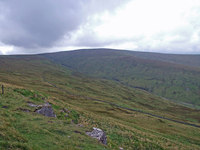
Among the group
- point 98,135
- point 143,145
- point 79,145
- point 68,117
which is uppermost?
point 79,145

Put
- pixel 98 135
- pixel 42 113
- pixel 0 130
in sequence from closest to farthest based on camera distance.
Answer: pixel 0 130
pixel 98 135
pixel 42 113

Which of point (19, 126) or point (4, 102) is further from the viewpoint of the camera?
point (4, 102)

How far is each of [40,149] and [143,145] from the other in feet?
71.1

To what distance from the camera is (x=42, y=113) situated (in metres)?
25.5

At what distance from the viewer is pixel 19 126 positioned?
666 inches

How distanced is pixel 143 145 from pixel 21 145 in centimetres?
2325

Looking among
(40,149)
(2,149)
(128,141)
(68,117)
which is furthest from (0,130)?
(128,141)

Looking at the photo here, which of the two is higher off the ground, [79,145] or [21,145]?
[21,145]

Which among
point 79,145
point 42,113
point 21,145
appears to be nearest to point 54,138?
point 79,145

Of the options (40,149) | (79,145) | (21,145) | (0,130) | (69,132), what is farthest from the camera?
(69,132)

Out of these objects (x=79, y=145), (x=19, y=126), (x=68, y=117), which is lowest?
(x=68, y=117)

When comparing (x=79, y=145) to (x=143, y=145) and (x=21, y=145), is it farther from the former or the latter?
(x=143, y=145)

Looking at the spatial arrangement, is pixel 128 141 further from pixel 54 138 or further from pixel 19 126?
pixel 19 126

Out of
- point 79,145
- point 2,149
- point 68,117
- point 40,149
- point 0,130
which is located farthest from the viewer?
point 68,117
